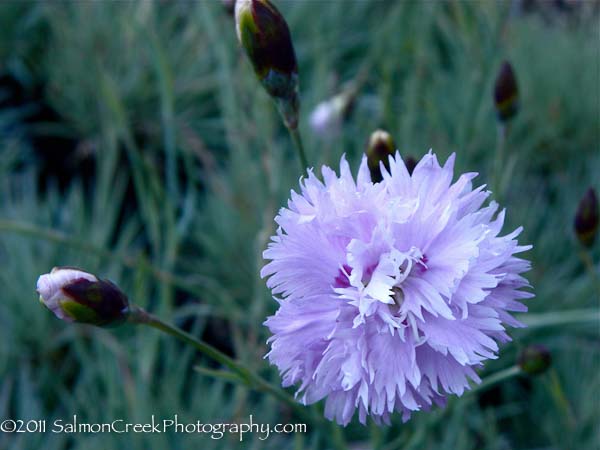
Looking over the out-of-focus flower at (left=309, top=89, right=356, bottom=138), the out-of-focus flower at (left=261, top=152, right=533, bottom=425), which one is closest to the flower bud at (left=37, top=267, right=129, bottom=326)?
the out-of-focus flower at (left=261, top=152, right=533, bottom=425)

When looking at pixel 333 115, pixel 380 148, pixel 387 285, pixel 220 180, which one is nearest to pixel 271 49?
pixel 380 148

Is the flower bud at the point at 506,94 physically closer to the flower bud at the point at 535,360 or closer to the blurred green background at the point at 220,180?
the blurred green background at the point at 220,180

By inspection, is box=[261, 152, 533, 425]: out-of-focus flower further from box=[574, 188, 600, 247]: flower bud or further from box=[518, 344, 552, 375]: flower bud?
box=[574, 188, 600, 247]: flower bud

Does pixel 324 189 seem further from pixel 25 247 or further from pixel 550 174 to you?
pixel 550 174

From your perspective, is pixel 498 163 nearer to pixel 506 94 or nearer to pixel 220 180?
pixel 506 94

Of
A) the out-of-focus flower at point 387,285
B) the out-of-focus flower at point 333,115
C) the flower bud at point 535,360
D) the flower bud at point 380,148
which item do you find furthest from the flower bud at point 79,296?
the out-of-focus flower at point 333,115

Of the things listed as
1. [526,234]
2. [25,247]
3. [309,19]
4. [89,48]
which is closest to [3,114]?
[89,48]

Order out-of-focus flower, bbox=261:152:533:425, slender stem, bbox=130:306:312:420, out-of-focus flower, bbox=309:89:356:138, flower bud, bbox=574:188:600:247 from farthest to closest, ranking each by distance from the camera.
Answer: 1. out-of-focus flower, bbox=309:89:356:138
2. flower bud, bbox=574:188:600:247
3. slender stem, bbox=130:306:312:420
4. out-of-focus flower, bbox=261:152:533:425
